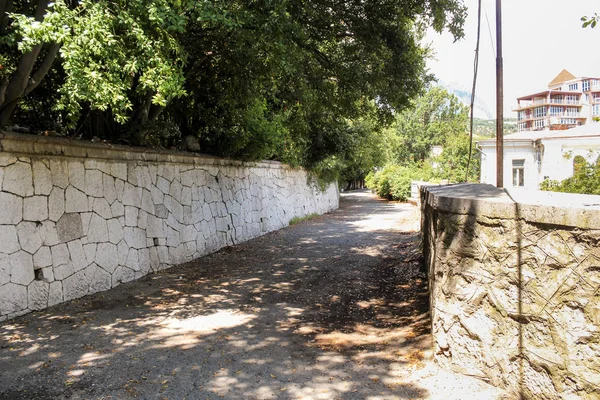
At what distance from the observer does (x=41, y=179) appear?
5.48m

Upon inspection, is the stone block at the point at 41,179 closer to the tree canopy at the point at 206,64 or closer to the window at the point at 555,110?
the tree canopy at the point at 206,64

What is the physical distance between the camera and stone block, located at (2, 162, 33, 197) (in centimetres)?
501

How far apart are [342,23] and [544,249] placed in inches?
288

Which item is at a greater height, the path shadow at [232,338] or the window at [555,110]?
the window at [555,110]

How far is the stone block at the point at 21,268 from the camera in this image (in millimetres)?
4992

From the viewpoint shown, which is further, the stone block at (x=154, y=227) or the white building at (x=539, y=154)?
the white building at (x=539, y=154)

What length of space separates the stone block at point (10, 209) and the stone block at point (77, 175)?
869mm

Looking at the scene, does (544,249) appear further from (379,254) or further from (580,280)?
(379,254)

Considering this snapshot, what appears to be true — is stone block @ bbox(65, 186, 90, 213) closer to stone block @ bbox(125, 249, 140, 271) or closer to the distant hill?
stone block @ bbox(125, 249, 140, 271)

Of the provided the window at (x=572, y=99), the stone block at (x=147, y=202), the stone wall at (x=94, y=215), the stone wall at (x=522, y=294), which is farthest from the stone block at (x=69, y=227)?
the window at (x=572, y=99)

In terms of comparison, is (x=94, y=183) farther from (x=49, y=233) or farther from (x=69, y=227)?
(x=49, y=233)

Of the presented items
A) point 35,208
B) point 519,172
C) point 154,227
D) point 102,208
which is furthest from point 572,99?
point 35,208

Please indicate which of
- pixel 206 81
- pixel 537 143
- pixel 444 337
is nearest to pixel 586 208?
pixel 444 337

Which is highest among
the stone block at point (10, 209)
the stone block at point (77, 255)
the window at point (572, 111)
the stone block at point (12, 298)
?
the window at point (572, 111)
